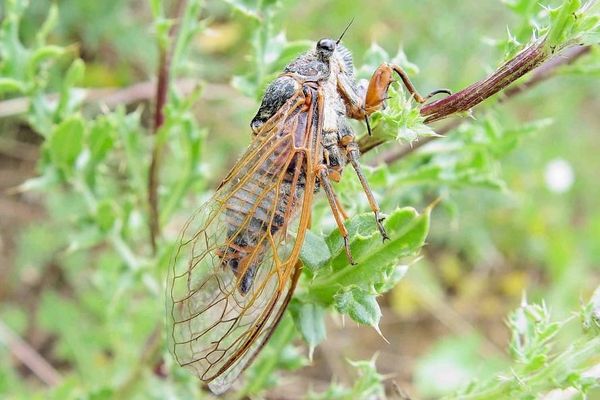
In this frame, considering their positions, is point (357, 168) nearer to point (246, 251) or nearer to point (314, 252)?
point (314, 252)

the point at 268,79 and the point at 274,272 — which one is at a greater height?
the point at 268,79

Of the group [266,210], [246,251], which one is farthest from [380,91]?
[246,251]

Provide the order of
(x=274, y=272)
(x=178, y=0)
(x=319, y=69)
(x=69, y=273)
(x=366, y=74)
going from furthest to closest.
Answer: (x=69, y=273) < (x=178, y=0) < (x=366, y=74) < (x=319, y=69) < (x=274, y=272)

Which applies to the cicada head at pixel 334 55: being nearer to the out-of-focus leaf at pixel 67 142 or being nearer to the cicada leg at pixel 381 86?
the cicada leg at pixel 381 86

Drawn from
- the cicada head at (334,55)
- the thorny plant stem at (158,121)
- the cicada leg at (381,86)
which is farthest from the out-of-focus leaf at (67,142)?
the cicada leg at (381,86)

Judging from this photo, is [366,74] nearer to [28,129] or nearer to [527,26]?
[527,26]

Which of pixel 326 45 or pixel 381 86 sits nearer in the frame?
pixel 381 86

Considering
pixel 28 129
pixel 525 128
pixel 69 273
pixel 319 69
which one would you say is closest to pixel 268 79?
pixel 319 69
